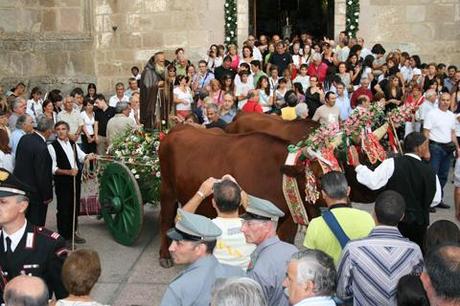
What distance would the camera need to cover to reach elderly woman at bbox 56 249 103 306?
14.6 ft

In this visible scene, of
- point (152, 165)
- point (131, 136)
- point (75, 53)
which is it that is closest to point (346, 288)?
point (152, 165)

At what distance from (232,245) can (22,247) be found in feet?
5.06

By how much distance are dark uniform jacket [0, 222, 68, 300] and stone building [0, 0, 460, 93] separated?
14.3 m

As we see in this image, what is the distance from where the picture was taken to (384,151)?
25.6 feet

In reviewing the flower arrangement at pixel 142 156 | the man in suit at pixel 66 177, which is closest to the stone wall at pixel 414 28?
the flower arrangement at pixel 142 156

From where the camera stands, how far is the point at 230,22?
2028 cm

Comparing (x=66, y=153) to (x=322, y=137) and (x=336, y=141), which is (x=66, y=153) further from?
(x=336, y=141)

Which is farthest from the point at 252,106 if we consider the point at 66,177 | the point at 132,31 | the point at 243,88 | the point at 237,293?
the point at 237,293

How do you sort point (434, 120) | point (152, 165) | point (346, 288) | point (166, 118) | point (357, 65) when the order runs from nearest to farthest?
point (346, 288), point (152, 165), point (166, 118), point (434, 120), point (357, 65)

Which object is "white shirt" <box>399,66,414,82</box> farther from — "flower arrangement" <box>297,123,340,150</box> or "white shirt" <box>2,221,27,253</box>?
"white shirt" <box>2,221,27,253</box>

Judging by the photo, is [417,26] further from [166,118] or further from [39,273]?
[39,273]

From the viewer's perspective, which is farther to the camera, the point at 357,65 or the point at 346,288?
the point at 357,65

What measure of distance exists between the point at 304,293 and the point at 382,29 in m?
16.9

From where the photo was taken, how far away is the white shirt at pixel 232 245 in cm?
565
